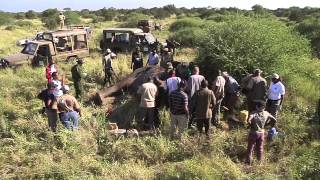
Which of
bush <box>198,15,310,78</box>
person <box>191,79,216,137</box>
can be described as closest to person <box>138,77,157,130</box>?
person <box>191,79,216,137</box>

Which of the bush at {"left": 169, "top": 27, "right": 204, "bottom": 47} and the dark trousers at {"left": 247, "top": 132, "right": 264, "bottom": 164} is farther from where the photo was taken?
the bush at {"left": 169, "top": 27, "right": 204, "bottom": 47}

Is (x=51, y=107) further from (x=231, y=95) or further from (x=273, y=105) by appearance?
(x=273, y=105)

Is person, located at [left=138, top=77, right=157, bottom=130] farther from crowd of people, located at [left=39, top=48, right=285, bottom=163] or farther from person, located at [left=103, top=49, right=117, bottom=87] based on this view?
person, located at [left=103, top=49, right=117, bottom=87]

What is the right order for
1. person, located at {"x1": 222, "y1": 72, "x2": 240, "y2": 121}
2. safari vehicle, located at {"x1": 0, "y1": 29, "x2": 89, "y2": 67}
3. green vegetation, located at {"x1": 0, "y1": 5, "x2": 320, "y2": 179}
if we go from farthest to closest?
safari vehicle, located at {"x1": 0, "y1": 29, "x2": 89, "y2": 67}, person, located at {"x1": 222, "y1": 72, "x2": 240, "y2": 121}, green vegetation, located at {"x1": 0, "y1": 5, "x2": 320, "y2": 179}

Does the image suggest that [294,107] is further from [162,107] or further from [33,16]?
[33,16]

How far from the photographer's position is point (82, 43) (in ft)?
63.2

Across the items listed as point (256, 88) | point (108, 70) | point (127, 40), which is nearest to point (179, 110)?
point (256, 88)

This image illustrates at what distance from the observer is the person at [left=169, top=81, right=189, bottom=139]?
9.27 metres

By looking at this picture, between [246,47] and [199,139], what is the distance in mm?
4296

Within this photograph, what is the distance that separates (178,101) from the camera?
9.30 meters

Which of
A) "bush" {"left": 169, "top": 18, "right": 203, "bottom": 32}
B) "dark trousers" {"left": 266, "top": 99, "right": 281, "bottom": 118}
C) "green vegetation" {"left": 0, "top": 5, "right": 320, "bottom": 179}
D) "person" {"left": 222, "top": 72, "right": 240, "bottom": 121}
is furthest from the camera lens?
"bush" {"left": 169, "top": 18, "right": 203, "bottom": 32}

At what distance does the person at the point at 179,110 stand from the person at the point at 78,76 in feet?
14.0

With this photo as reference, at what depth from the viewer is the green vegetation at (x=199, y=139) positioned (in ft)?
27.2

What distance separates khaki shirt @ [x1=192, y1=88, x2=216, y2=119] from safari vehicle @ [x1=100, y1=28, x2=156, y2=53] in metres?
11.4
